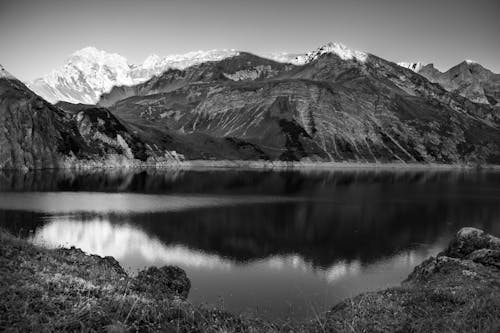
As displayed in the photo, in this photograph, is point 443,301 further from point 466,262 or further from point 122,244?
point 122,244

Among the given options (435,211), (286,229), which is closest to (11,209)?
(286,229)

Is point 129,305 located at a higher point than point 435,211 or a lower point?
higher

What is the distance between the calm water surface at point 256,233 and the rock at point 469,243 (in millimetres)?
7426

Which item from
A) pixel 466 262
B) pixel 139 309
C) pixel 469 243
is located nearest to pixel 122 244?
pixel 466 262

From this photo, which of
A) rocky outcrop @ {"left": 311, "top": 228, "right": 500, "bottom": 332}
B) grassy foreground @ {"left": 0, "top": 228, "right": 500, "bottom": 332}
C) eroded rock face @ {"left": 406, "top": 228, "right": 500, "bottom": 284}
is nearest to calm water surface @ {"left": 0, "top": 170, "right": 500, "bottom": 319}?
rocky outcrop @ {"left": 311, "top": 228, "right": 500, "bottom": 332}

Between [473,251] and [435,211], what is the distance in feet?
198

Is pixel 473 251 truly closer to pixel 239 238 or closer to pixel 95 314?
pixel 239 238

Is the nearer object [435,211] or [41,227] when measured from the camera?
[41,227]

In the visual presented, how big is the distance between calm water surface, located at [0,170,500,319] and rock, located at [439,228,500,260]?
743 centimetres

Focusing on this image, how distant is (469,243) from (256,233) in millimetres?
33238

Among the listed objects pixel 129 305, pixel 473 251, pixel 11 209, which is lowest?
pixel 11 209

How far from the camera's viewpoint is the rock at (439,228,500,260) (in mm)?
40556

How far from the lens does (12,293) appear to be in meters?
15.2

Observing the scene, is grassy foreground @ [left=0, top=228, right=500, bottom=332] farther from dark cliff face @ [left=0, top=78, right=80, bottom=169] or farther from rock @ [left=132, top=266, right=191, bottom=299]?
dark cliff face @ [left=0, top=78, right=80, bottom=169]
